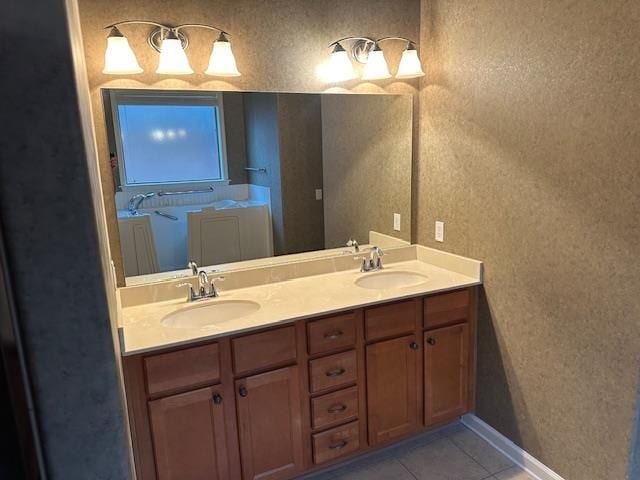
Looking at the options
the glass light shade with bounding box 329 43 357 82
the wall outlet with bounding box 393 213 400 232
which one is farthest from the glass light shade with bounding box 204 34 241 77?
the wall outlet with bounding box 393 213 400 232

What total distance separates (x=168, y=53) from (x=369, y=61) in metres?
0.99

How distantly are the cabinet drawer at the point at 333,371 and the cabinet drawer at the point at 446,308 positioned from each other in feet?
1.42

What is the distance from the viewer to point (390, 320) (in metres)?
2.15

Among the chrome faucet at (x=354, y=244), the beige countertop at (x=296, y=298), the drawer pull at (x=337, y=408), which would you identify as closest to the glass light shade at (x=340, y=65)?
the chrome faucet at (x=354, y=244)

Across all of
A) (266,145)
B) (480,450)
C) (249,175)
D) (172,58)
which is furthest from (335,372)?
(172,58)

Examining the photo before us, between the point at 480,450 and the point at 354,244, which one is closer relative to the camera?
the point at 480,450

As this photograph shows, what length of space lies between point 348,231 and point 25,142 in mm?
1986

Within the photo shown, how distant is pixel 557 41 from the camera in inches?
71.0

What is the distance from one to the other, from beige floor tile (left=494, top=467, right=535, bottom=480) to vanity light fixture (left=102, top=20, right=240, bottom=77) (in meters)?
2.21

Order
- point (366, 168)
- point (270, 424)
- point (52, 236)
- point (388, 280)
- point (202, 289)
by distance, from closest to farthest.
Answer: point (52, 236) → point (270, 424) → point (202, 289) → point (388, 280) → point (366, 168)

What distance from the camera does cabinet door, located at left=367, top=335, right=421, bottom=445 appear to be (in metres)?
2.16

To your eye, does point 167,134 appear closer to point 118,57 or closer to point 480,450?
point 118,57

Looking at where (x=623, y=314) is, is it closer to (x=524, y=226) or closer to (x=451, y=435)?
(x=524, y=226)

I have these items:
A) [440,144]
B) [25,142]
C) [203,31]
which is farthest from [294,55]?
[25,142]
